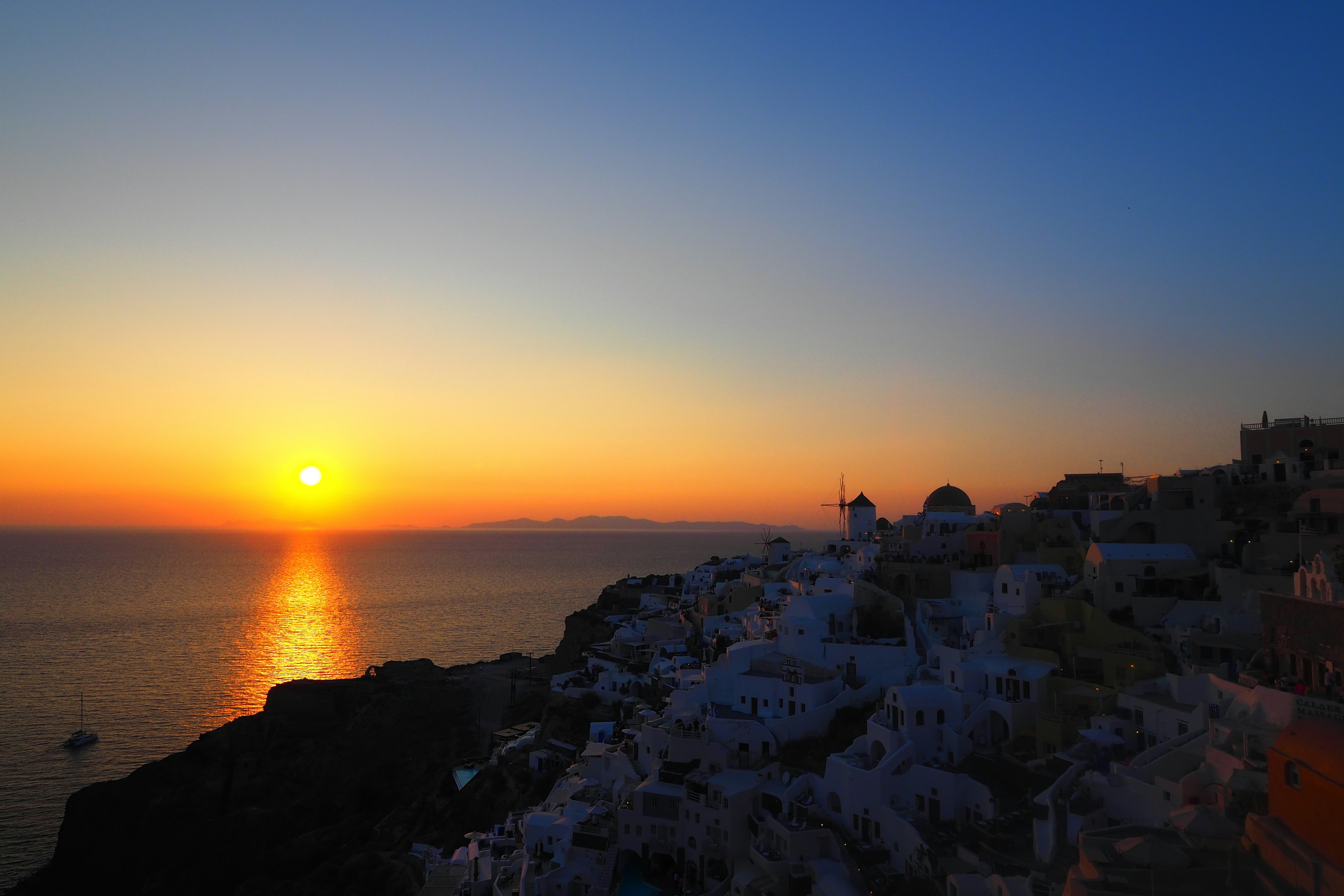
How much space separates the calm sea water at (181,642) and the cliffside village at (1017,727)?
1011 inches

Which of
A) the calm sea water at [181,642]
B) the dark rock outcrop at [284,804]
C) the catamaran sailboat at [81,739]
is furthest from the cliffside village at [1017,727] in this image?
the catamaran sailboat at [81,739]

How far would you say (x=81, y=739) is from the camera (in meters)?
48.8

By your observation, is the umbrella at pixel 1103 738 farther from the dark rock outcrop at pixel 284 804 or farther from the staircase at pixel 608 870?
the dark rock outcrop at pixel 284 804

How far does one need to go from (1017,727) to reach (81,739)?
51.4 meters

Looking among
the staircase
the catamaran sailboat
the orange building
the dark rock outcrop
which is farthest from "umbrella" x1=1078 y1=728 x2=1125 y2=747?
the catamaran sailboat

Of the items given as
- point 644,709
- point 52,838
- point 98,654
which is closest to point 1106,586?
point 644,709

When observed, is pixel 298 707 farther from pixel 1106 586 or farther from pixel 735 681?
pixel 1106 586

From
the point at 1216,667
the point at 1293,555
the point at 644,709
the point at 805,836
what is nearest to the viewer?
the point at 805,836

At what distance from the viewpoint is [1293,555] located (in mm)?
28234

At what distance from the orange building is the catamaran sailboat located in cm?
5670

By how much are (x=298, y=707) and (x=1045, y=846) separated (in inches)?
1791

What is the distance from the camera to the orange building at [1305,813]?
480 inches

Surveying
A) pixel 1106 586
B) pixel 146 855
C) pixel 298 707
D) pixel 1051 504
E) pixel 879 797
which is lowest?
pixel 146 855

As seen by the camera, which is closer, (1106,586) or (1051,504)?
(1106,586)
